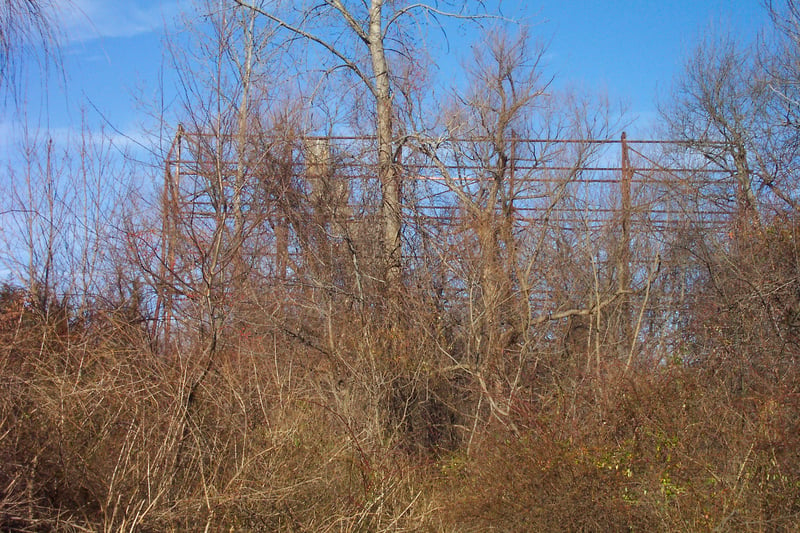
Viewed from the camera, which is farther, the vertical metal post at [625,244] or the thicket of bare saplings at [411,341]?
the vertical metal post at [625,244]

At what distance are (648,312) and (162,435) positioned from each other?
928 centimetres

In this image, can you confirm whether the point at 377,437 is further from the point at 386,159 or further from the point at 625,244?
the point at 625,244

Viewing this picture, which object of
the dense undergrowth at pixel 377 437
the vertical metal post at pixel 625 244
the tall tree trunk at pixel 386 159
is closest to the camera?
the dense undergrowth at pixel 377 437

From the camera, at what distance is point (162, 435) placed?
17.5 ft

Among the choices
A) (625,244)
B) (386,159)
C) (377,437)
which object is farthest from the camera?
(625,244)

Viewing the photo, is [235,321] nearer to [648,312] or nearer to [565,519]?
[565,519]

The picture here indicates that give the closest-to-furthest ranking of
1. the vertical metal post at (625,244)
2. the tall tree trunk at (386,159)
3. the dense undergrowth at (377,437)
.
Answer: the dense undergrowth at (377,437), the tall tree trunk at (386,159), the vertical metal post at (625,244)

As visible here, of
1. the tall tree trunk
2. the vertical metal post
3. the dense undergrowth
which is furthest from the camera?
the vertical metal post

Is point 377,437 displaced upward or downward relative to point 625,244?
downward

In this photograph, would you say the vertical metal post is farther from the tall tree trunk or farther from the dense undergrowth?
the tall tree trunk

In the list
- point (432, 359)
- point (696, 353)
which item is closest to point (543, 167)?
point (696, 353)

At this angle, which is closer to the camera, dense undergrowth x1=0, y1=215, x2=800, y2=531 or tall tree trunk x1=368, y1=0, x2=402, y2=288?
dense undergrowth x1=0, y1=215, x2=800, y2=531

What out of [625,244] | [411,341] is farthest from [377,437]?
[625,244]

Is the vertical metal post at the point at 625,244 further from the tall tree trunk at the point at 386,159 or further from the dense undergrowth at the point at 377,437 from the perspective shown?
the tall tree trunk at the point at 386,159
